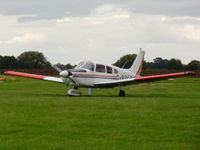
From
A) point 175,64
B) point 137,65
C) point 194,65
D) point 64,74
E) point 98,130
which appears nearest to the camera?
point 98,130

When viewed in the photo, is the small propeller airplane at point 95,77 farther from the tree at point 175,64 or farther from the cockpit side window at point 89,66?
the tree at point 175,64

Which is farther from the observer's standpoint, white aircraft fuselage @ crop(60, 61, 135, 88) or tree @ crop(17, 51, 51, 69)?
tree @ crop(17, 51, 51, 69)

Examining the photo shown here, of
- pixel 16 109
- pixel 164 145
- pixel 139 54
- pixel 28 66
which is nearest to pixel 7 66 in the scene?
pixel 28 66

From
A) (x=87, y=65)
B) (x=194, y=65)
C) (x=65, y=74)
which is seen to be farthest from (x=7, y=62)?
(x=65, y=74)

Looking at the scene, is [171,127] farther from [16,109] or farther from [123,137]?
[16,109]

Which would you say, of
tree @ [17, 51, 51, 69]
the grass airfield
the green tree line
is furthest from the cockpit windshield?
tree @ [17, 51, 51, 69]

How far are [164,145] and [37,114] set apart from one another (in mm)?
5696

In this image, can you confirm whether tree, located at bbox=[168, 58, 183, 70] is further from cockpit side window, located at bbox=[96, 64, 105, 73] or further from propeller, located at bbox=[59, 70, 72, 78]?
propeller, located at bbox=[59, 70, 72, 78]

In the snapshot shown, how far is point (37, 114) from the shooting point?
1356cm

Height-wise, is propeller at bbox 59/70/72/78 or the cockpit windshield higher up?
the cockpit windshield

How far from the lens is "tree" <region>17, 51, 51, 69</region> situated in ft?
389

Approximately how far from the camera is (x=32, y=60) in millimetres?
128125

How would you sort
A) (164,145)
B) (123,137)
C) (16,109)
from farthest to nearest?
1. (16,109)
2. (123,137)
3. (164,145)

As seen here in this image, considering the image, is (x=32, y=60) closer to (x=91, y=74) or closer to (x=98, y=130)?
(x=91, y=74)
